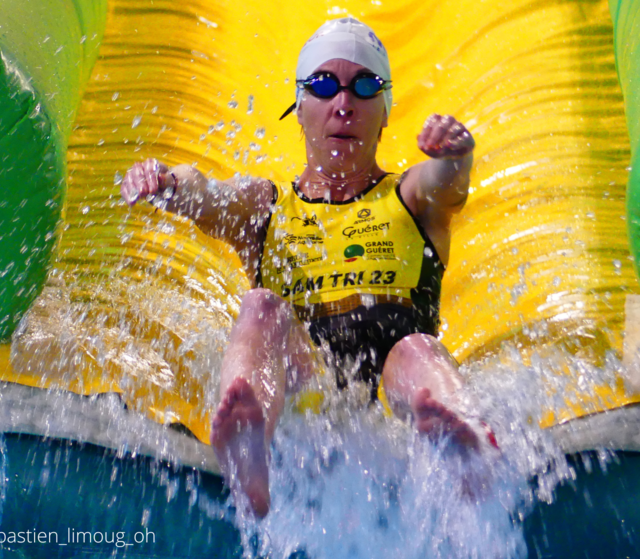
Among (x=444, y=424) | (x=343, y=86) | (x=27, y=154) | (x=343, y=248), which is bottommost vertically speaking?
(x=444, y=424)

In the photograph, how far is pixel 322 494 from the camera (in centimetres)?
111

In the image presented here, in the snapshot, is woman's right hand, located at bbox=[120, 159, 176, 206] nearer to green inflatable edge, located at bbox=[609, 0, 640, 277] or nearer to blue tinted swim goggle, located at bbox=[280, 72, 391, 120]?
blue tinted swim goggle, located at bbox=[280, 72, 391, 120]

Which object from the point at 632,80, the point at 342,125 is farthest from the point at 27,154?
the point at 632,80

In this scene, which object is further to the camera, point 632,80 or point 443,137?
point 632,80

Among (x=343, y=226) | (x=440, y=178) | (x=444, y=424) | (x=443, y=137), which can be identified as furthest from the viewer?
(x=343, y=226)

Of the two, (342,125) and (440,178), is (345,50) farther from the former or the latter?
(440,178)

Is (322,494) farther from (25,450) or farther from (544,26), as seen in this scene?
(544,26)

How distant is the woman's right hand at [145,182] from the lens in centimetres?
125

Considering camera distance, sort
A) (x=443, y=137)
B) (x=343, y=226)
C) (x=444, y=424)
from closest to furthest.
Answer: (x=444, y=424)
(x=443, y=137)
(x=343, y=226)

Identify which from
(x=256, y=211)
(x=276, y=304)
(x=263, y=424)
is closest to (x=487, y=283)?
(x=256, y=211)

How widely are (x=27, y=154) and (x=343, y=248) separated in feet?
2.01

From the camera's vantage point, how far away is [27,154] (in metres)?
1.34

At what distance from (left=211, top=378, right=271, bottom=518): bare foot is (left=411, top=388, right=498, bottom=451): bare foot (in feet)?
0.71

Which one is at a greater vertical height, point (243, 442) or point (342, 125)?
point (342, 125)
